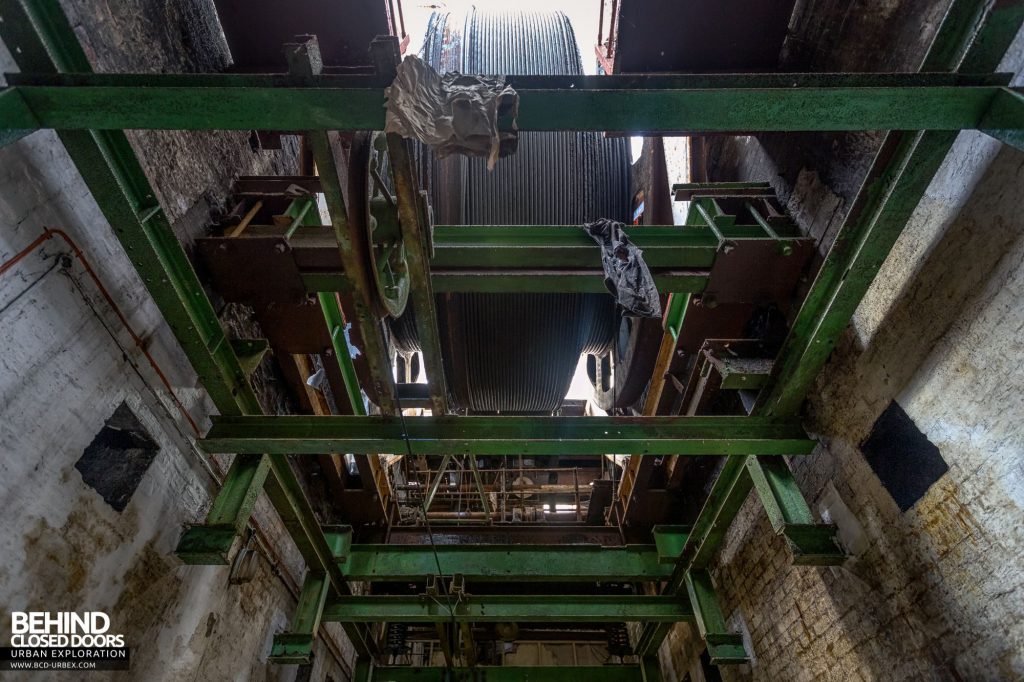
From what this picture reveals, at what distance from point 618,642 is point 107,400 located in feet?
22.3

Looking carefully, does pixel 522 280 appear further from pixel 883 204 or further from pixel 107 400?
Answer: pixel 107 400

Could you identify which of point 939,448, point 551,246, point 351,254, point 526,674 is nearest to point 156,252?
point 351,254

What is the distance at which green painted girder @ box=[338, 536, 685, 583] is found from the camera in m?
4.49

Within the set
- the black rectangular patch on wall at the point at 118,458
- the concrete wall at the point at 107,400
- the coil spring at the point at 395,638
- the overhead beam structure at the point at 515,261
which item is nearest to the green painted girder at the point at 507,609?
the overhead beam structure at the point at 515,261

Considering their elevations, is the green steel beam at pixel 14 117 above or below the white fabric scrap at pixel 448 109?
above

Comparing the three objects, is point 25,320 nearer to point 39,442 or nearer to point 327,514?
point 39,442

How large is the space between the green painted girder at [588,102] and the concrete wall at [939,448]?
0.57 metres

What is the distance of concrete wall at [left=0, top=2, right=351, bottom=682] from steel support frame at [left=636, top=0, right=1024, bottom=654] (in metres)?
3.78

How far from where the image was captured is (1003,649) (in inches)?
81.3

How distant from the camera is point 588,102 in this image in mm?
1898

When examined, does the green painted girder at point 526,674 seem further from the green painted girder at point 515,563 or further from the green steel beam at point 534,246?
the green steel beam at point 534,246

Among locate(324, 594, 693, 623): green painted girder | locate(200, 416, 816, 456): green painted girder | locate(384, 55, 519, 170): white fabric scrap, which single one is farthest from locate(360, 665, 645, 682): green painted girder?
locate(384, 55, 519, 170): white fabric scrap

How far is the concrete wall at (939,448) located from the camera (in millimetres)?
2113

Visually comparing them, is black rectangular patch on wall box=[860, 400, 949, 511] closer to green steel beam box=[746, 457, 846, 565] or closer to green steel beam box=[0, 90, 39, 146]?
green steel beam box=[746, 457, 846, 565]
